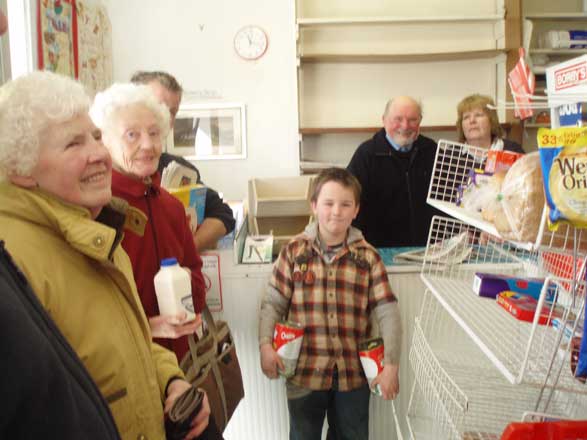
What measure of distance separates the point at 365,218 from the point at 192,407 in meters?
1.71

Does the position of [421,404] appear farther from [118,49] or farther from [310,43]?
[118,49]

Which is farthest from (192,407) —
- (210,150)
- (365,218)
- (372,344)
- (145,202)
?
(210,150)

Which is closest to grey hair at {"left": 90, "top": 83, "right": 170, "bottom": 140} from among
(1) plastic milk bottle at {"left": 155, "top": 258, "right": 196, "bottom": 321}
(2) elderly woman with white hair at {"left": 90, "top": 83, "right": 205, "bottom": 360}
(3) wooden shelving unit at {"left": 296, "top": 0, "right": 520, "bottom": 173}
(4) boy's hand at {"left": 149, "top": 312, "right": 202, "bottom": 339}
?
(2) elderly woman with white hair at {"left": 90, "top": 83, "right": 205, "bottom": 360}

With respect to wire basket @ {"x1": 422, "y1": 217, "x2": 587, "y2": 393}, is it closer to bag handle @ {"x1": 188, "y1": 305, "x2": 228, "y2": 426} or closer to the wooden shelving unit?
bag handle @ {"x1": 188, "y1": 305, "x2": 228, "y2": 426}

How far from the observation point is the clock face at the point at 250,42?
145 inches

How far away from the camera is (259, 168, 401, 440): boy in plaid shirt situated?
64.5 inches

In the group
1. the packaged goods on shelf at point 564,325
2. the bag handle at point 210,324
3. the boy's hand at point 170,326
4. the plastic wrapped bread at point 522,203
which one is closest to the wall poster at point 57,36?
the bag handle at point 210,324

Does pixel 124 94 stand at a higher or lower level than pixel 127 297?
higher

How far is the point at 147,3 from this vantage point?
3680mm

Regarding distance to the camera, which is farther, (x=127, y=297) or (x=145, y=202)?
(x=145, y=202)

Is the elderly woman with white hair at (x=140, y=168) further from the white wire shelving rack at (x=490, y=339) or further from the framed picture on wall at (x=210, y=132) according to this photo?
the framed picture on wall at (x=210, y=132)

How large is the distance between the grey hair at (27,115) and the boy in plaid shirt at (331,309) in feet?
3.23

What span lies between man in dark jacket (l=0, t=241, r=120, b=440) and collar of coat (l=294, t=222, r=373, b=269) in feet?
3.46

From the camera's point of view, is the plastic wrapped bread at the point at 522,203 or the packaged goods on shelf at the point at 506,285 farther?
the packaged goods on shelf at the point at 506,285
